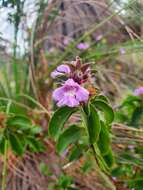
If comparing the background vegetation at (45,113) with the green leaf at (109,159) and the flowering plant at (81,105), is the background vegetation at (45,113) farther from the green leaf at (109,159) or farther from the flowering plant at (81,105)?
the flowering plant at (81,105)

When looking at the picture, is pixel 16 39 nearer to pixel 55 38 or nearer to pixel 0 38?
pixel 0 38

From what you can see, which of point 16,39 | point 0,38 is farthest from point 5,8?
point 16,39

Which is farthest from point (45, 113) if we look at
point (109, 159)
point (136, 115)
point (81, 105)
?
point (81, 105)

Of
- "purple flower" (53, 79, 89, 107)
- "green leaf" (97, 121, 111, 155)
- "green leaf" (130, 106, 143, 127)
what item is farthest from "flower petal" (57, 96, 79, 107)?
"green leaf" (130, 106, 143, 127)

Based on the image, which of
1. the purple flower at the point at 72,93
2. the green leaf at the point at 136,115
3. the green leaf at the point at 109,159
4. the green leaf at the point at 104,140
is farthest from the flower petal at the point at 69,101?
the green leaf at the point at 136,115

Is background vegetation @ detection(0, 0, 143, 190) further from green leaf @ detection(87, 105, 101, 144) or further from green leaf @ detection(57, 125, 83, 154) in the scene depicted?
green leaf @ detection(87, 105, 101, 144)

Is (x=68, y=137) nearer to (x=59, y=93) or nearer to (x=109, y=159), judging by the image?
(x=109, y=159)
